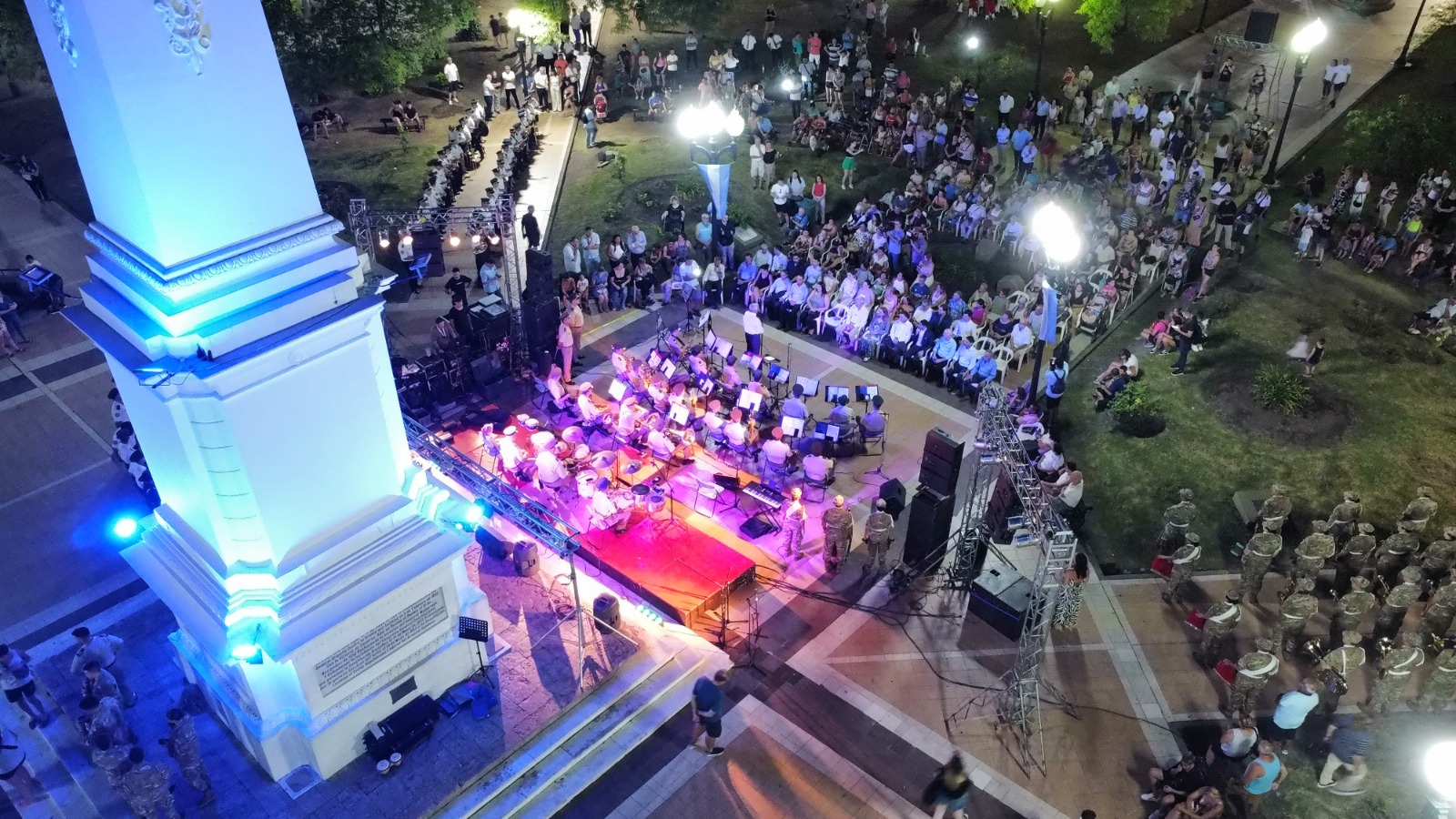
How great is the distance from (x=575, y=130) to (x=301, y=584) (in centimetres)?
2257

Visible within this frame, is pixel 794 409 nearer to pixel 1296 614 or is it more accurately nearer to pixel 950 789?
pixel 950 789

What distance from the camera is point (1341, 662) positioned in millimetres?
14266

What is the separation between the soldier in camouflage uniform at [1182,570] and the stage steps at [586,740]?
712 centimetres

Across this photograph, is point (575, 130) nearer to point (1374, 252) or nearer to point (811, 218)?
point (811, 218)

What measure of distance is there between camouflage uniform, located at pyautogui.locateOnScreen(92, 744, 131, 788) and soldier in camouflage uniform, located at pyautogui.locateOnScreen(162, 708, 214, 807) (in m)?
0.48

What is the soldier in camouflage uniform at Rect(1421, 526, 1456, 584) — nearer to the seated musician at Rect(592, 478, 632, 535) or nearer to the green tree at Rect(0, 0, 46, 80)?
the seated musician at Rect(592, 478, 632, 535)

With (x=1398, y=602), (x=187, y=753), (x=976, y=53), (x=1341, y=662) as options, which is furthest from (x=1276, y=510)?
(x=976, y=53)

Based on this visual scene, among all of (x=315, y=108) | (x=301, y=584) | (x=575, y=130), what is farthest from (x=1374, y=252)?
(x=315, y=108)

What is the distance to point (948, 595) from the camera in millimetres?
16516

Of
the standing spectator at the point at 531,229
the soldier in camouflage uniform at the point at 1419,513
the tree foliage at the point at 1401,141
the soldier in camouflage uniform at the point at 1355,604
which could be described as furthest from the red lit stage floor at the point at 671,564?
the tree foliage at the point at 1401,141

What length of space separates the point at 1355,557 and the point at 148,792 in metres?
16.3

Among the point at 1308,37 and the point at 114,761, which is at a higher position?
the point at 1308,37

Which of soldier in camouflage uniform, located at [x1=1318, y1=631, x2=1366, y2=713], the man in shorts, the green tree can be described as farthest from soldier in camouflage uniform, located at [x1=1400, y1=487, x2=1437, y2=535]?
the green tree

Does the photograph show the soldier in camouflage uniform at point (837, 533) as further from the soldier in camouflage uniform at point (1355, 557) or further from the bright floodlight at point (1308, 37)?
the bright floodlight at point (1308, 37)
